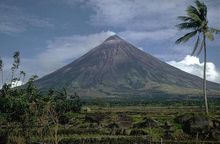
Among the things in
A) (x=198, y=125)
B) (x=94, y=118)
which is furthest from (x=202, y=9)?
(x=94, y=118)

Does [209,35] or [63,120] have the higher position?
[209,35]

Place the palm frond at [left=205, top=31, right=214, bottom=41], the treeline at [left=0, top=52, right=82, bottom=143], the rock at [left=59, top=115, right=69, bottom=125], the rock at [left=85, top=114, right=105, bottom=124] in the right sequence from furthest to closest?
the rock at [left=59, top=115, right=69, bottom=125] → the rock at [left=85, top=114, right=105, bottom=124] → the palm frond at [left=205, top=31, right=214, bottom=41] → the treeline at [left=0, top=52, right=82, bottom=143]

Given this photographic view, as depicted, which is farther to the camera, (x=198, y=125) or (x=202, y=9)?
(x=202, y=9)

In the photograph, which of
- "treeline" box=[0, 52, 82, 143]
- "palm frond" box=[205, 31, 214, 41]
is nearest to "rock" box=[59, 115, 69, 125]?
"treeline" box=[0, 52, 82, 143]

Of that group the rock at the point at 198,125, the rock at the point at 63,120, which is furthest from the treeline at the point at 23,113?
the rock at the point at 198,125

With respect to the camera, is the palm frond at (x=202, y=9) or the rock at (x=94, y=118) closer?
the palm frond at (x=202, y=9)

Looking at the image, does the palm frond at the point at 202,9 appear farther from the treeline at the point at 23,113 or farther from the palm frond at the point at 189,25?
the treeline at the point at 23,113

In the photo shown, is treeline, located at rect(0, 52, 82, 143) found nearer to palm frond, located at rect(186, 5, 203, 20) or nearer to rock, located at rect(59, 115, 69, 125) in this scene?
rock, located at rect(59, 115, 69, 125)

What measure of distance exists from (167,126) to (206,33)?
10.3 m

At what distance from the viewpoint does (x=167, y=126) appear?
131ft

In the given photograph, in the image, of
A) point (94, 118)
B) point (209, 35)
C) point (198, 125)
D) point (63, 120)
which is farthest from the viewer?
point (63, 120)

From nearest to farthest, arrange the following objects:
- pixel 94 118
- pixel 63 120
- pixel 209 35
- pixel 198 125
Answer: pixel 198 125, pixel 209 35, pixel 94 118, pixel 63 120

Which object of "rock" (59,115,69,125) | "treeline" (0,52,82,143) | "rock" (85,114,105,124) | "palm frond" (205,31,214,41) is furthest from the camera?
"rock" (59,115,69,125)

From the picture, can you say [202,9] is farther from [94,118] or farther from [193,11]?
[94,118]
